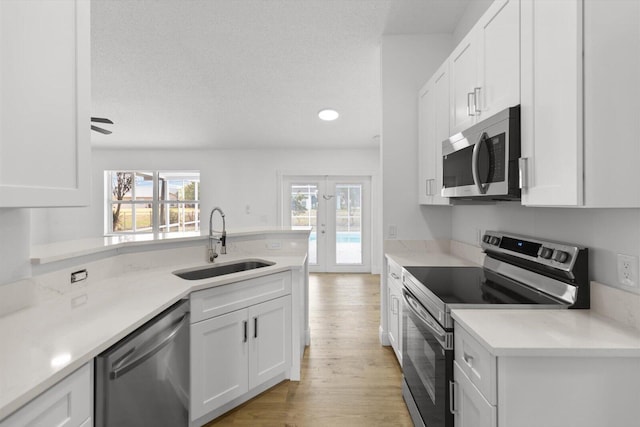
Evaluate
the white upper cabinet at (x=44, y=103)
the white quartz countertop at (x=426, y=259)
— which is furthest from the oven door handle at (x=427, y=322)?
the white upper cabinet at (x=44, y=103)

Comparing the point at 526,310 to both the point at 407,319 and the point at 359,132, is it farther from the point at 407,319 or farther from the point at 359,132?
the point at 359,132

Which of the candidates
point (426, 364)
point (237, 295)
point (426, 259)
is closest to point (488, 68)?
point (426, 259)

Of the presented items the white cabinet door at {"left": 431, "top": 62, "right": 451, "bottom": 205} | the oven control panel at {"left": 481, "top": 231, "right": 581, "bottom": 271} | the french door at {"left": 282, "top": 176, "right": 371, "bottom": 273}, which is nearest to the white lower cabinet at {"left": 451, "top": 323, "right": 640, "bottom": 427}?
the oven control panel at {"left": 481, "top": 231, "right": 581, "bottom": 271}

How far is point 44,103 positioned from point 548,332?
1.80 metres

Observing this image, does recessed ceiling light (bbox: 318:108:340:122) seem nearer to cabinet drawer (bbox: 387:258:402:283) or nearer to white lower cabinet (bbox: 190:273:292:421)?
cabinet drawer (bbox: 387:258:402:283)

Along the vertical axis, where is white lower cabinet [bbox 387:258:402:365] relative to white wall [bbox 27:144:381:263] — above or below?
below

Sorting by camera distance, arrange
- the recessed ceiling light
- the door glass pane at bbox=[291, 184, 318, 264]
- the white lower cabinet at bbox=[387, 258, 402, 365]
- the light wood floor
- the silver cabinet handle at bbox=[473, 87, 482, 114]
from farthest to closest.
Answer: the door glass pane at bbox=[291, 184, 318, 264] → the recessed ceiling light → the white lower cabinet at bbox=[387, 258, 402, 365] → the light wood floor → the silver cabinet handle at bbox=[473, 87, 482, 114]

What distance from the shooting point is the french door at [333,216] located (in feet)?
19.3

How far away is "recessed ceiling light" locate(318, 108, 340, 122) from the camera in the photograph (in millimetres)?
4234

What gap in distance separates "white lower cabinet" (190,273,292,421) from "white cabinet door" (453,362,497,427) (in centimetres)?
119

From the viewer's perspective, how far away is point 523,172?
4.34 feet

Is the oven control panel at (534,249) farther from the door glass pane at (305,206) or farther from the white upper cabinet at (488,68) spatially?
the door glass pane at (305,206)

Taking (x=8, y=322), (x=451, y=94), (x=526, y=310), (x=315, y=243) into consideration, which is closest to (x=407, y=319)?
(x=526, y=310)

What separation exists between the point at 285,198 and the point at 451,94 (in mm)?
4105
